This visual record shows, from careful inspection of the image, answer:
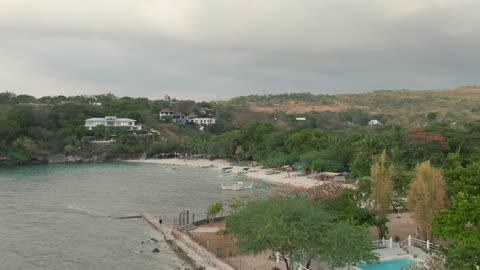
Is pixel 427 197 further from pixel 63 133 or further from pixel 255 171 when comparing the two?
pixel 63 133

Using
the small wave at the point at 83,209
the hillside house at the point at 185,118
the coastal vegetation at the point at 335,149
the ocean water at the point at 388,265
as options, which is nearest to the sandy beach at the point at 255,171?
the coastal vegetation at the point at 335,149

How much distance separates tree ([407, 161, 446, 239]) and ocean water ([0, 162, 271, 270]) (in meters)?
16.4

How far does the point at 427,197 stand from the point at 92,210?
3417 cm

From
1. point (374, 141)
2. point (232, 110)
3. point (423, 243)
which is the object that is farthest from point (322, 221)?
point (232, 110)

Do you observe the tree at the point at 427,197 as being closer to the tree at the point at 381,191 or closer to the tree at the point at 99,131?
the tree at the point at 381,191


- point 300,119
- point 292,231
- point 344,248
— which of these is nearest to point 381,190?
point 344,248

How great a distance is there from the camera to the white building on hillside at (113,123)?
404 ft

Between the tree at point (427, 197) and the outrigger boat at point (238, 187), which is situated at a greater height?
the tree at point (427, 197)

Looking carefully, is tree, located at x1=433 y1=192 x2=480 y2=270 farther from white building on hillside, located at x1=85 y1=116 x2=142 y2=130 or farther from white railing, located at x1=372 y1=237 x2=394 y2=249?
white building on hillside, located at x1=85 y1=116 x2=142 y2=130

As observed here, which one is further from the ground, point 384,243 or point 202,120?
point 202,120

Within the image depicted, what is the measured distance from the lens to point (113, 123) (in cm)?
12475

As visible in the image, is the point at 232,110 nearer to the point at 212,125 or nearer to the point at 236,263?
the point at 212,125

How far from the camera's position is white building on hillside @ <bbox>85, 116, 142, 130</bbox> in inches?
4843

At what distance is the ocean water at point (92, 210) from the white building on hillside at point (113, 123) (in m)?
31.7
